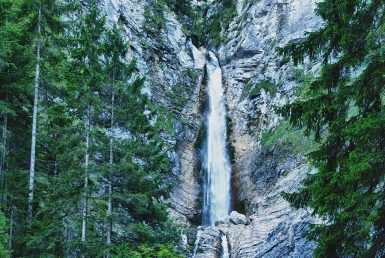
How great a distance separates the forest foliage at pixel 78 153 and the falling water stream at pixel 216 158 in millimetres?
12154

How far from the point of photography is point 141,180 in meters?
11.1

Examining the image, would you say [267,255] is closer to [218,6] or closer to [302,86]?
[302,86]

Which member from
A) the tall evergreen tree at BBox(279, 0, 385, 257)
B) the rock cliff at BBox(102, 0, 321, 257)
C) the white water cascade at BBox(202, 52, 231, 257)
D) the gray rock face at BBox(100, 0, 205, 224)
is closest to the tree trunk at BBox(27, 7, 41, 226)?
the tall evergreen tree at BBox(279, 0, 385, 257)

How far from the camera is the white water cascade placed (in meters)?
24.0

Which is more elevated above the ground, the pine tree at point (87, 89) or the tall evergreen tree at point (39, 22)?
the tall evergreen tree at point (39, 22)

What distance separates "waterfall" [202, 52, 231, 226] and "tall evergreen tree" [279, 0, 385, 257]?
17.6 m

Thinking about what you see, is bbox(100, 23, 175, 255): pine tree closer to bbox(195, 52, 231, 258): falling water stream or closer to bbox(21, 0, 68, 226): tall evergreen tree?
bbox(21, 0, 68, 226): tall evergreen tree

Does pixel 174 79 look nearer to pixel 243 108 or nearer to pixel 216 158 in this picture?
pixel 243 108

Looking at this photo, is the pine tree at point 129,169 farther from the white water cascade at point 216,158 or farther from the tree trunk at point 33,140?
the white water cascade at point 216,158

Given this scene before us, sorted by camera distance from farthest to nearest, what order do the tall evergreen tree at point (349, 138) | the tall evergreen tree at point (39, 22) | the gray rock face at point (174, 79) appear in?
the gray rock face at point (174, 79)
the tall evergreen tree at point (39, 22)
the tall evergreen tree at point (349, 138)

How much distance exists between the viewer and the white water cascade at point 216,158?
2395 cm

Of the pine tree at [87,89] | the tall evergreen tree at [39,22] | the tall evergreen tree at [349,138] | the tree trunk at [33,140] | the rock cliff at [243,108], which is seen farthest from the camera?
the rock cliff at [243,108]

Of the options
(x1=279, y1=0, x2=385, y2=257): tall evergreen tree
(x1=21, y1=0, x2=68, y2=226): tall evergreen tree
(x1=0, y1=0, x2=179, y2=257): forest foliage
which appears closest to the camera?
(x1=279, y1=0, x2=385, y2=257): tall evergreen tree

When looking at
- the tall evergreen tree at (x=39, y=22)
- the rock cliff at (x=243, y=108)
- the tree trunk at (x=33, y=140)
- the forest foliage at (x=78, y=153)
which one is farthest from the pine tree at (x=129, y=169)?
the rock cliff at (x=243, y=108)
